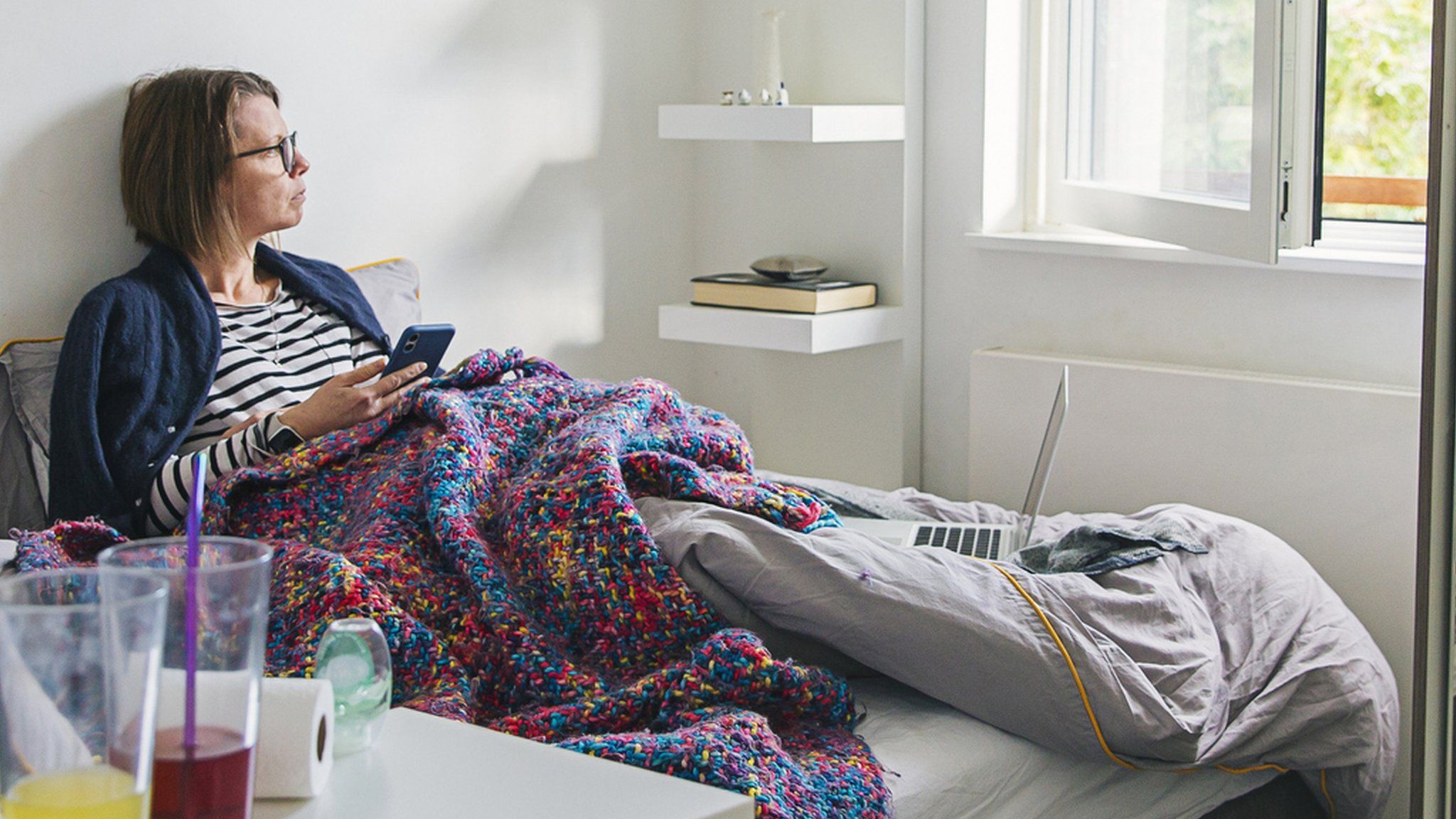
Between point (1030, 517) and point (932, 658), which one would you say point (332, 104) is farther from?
Answer: point (932, 658)

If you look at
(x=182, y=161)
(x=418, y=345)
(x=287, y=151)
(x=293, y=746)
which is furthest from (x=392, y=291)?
(x=293, y=746)

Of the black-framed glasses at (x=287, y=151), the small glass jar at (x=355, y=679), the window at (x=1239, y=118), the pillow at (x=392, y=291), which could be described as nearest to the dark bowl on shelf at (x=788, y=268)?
the window at (x=1239, y=118)

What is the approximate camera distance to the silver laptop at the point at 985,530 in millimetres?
1846

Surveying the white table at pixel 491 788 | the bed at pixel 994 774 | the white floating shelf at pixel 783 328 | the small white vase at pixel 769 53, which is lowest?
the bed at pixel 994 774

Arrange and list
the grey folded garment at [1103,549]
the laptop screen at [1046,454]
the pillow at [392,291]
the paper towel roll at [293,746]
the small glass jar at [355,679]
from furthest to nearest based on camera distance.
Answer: the pillow at [392,291] < the laptop screen at [1046,454] < the grey folded garment at [1103,549] < the small glass jar at [355,679] < the paper towel roll at [293,746]

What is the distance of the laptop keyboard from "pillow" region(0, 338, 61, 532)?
3.95 feet

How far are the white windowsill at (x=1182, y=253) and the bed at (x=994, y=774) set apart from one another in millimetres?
739

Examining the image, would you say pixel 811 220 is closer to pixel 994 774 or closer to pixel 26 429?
pixel 26 429

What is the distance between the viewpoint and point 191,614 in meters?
0.64

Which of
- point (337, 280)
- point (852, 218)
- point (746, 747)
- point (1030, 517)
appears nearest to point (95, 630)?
point (746, 747)

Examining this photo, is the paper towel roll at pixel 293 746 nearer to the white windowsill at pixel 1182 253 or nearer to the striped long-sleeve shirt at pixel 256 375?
the striped long-sleeve shirt at pixel 256 375

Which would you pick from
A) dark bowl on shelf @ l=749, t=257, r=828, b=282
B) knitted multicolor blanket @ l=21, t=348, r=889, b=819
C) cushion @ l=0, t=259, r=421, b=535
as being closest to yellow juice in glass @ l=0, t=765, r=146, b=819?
knitted multicolor blanket @ l=21, t=348, r=889, b=819

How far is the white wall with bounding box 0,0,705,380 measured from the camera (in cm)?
210

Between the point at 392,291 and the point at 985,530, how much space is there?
1080mm
